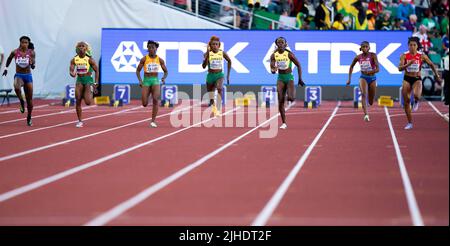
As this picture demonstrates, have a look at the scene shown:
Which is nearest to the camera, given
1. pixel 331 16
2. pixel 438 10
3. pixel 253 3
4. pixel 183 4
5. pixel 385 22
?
pixel 385 22

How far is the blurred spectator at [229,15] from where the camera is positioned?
36.7 m

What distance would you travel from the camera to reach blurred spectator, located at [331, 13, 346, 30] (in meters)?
35.5

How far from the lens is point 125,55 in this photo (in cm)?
3394

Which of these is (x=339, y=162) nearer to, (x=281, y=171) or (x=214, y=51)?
(x=281, y=171)

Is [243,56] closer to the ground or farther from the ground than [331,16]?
closer to the ground

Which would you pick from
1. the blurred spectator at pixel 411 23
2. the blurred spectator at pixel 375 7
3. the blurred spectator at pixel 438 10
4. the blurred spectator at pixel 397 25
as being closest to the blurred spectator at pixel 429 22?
the blurred spectator at pixel 438 10

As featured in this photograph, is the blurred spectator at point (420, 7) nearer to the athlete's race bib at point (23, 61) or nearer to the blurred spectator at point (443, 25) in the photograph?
the blurred spectator at point (443, 25)

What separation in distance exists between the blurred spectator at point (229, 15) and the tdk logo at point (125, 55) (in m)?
4.32

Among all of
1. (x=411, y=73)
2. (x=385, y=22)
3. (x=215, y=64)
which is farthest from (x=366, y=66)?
(x=385, y=22)

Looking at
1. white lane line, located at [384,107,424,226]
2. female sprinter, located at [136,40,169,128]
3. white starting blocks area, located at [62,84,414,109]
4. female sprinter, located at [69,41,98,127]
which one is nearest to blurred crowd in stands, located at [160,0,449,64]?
white starting blocks area, located at [62,84,414,109]

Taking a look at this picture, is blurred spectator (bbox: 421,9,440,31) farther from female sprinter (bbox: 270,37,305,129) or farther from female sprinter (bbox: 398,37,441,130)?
female sprinter (bbox: 270,37,305,129)

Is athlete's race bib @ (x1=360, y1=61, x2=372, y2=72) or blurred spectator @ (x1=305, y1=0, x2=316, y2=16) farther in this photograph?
blurred spectator @ (x1=305, y1=0, x2=316, y2=16)

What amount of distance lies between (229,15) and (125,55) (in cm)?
542

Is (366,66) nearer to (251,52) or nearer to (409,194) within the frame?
(251,52)
